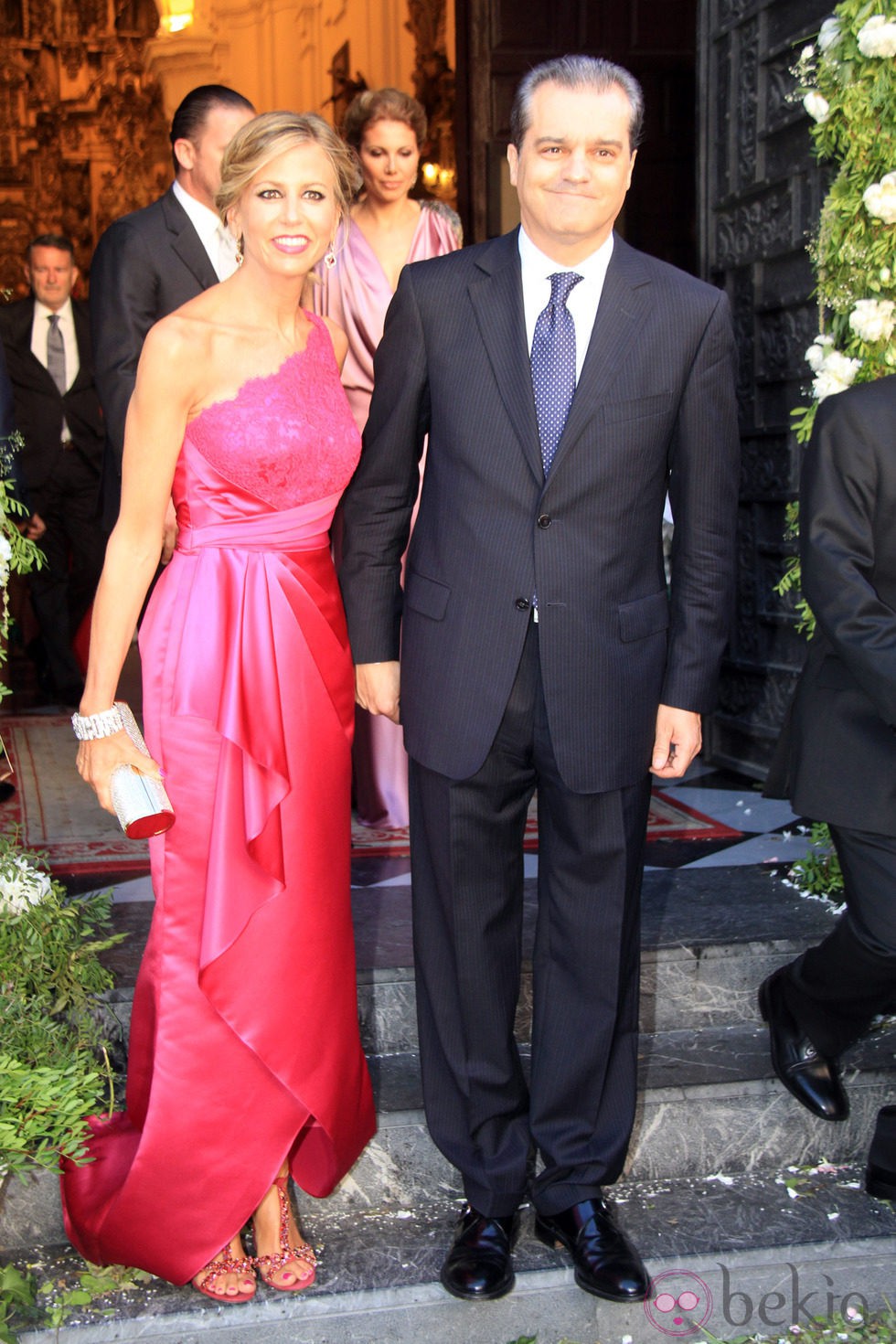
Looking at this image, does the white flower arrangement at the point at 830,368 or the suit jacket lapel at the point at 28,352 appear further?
the suit jacket lapel at the point at 28,352

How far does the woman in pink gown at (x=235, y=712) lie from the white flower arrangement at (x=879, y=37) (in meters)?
1.48

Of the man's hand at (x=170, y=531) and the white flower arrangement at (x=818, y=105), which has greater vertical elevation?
the white flower arrangement at (x=818, y=105)

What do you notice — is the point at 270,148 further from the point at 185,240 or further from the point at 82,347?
the point at 82,347

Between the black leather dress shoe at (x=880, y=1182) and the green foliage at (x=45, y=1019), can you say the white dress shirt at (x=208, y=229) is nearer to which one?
the green foliage at (x=45, y=1019)

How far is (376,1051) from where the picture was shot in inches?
127

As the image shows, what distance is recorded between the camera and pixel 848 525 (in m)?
2.69

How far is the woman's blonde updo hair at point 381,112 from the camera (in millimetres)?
3975

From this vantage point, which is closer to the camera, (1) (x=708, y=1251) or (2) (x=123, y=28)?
(1) (x=708, y=1251)

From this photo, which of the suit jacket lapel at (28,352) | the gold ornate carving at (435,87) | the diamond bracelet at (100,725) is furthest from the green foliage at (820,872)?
the gold ornate carving at (435,87)

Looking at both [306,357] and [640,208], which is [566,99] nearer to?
[306,357]

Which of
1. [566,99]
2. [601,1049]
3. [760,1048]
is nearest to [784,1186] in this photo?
[760,1048]

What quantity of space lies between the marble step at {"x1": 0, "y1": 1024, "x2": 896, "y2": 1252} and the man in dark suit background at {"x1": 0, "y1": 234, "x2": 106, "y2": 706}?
4.51m

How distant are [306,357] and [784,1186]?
191cm

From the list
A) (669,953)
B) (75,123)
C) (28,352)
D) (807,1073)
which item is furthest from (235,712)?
(75,123)
